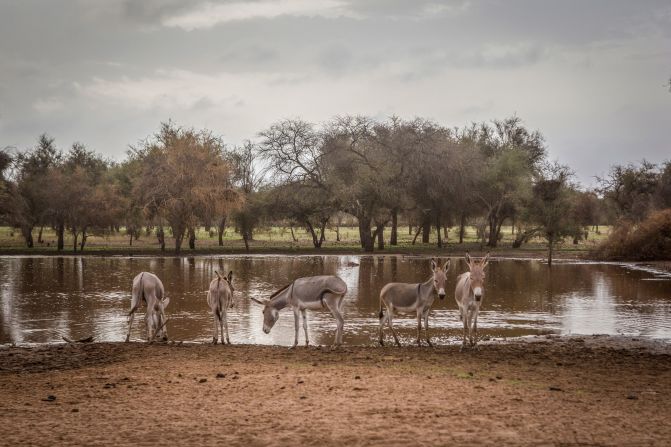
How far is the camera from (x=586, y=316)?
20.8m

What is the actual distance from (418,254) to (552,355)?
4309 centimetres

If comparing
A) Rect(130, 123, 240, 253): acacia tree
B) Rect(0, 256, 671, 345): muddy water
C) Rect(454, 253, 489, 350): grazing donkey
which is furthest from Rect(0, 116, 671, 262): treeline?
Rect(454, 253, 489, 350): grazing donkey

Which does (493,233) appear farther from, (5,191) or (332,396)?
(332,396)

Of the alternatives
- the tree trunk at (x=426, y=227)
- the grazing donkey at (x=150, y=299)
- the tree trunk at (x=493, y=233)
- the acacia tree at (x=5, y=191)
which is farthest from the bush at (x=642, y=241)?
the acacia tree at (x=5, y=191)

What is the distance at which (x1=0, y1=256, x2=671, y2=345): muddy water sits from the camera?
696 inches

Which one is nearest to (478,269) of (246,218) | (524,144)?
(246,218)

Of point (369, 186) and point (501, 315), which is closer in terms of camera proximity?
point (501, 315)

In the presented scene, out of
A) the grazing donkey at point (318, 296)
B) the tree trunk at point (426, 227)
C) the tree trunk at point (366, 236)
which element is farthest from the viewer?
the tree trunk at point (426, 227)

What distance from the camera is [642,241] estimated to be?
153 ft

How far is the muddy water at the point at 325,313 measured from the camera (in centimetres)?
1767

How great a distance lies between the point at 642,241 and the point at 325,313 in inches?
1357

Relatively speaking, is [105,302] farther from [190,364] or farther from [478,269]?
[478,269]

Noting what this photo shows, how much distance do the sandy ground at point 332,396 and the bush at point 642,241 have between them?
35195 mm

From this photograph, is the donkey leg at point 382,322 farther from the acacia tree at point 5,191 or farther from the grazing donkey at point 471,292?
the acacia tree at point 5,191
